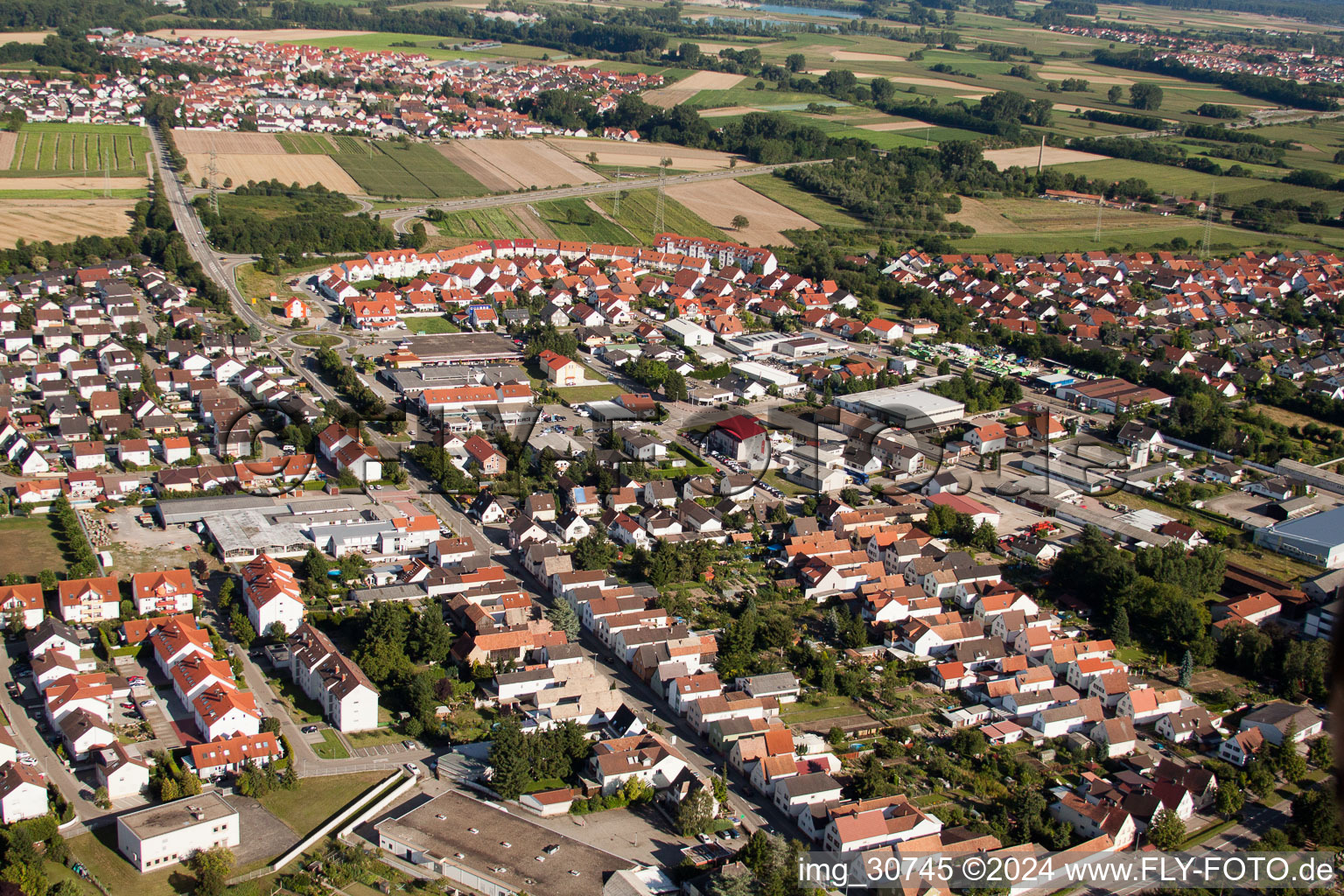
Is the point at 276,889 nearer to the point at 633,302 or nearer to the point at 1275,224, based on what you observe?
the point at 633,302

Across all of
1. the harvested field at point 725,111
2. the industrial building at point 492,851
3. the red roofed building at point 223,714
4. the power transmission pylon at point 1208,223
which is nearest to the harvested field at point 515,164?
the harvested field at point 725,111

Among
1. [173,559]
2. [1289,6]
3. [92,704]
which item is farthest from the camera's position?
[1289,6]

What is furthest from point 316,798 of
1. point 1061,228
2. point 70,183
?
point 1061,228

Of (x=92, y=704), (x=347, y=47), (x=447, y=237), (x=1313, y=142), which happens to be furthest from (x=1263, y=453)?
(x=347, y=47)

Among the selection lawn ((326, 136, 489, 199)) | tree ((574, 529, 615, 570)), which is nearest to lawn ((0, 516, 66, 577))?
tree ((574, 529, 615, 570))

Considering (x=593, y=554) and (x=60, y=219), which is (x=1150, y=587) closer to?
(x=593, y=554)

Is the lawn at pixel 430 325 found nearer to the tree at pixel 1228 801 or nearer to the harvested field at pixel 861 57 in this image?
the tree at pixel 1228 801
